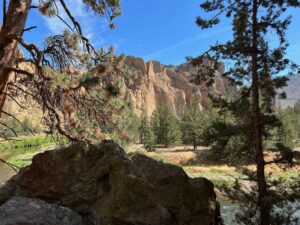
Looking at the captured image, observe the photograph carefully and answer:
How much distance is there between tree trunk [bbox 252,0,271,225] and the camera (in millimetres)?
8070

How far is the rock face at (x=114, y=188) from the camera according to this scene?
7340 mm

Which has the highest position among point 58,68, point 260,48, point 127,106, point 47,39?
point 260,48

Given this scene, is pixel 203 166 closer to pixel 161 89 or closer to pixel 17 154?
pixel 17 154

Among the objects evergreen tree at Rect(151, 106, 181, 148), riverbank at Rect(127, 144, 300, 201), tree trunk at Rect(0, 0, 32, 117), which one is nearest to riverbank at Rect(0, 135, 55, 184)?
tree trunk at Rect(0, 0, 32, 117)

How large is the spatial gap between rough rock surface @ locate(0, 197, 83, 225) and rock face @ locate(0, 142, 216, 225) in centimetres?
39

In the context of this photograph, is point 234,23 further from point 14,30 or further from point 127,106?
point 14,30

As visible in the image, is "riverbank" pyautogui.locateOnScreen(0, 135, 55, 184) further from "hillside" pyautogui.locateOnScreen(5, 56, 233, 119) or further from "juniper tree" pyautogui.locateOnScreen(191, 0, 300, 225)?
"hillside" pyautogui.locateOnScreen(5, 56, 233, 119)

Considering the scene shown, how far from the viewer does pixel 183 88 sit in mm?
165250

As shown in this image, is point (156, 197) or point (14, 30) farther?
point (156, 197)

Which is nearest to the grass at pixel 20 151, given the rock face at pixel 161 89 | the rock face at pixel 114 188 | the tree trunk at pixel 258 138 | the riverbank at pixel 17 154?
the riverbank at pixel 17 154

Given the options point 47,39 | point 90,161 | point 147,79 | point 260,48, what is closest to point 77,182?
point 90,161

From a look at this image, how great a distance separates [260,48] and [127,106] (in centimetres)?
439

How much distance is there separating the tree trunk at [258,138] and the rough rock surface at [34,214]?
4.27 meters

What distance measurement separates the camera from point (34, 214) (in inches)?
264
